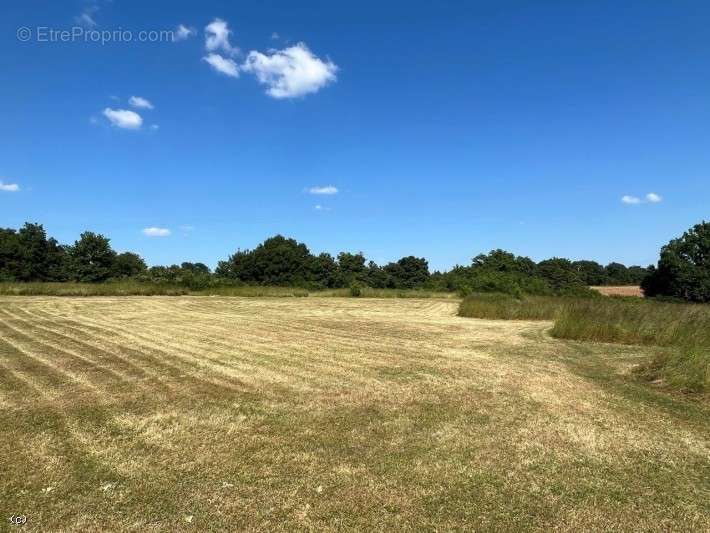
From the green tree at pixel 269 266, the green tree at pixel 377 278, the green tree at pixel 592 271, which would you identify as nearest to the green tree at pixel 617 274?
the green tree at pixel 592 271

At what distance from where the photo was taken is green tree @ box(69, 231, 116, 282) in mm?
59750

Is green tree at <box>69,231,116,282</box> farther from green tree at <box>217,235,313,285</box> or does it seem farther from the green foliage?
the green foliage

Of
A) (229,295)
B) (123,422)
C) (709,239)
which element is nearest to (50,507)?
(123,422)

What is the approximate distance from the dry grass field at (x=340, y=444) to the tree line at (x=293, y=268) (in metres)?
34.2

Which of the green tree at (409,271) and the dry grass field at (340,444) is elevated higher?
the green tree at (409,271)

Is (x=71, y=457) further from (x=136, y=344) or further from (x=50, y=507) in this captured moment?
(x=136, y=344)

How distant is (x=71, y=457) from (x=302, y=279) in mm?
65579

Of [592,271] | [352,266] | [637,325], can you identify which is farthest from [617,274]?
[637,325]

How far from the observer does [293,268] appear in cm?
7119

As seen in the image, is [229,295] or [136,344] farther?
[229,295]

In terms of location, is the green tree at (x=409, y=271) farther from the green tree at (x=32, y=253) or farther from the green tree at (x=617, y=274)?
the green tree at (x=617, y=274)

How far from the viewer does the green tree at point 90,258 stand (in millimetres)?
59750

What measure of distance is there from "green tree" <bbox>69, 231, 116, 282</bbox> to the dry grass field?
57.0 meters

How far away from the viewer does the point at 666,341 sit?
1242cm
